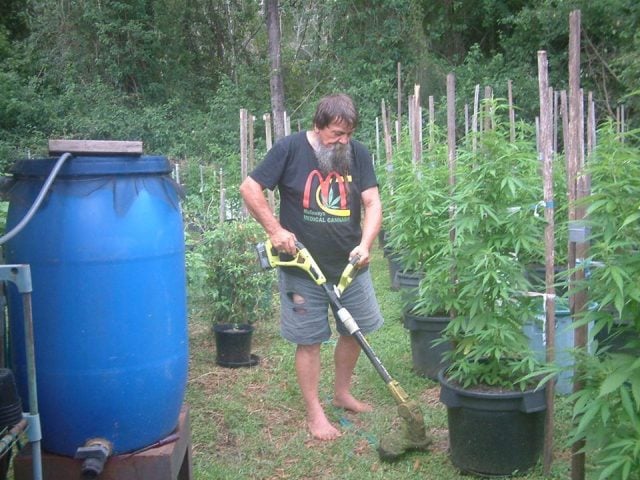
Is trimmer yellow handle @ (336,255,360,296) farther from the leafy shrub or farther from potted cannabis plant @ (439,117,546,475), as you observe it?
the leafy shrub

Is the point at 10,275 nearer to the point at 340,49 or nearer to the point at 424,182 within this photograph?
the point at 424,182

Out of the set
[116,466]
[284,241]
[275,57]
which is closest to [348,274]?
[284,241]

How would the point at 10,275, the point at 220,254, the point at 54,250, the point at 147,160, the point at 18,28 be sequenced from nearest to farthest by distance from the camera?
the point at 10,275, the point at 54,250, the point at 147,160, the point at 220,254, the point at 18,28

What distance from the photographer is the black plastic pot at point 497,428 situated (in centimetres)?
337

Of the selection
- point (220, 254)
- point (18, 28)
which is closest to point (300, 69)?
point (18, 28)

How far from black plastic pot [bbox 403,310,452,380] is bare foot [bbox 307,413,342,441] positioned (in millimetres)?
974

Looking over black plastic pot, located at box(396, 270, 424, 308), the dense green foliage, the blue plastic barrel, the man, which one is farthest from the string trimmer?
the dense green foliage

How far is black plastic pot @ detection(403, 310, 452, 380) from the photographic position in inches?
186

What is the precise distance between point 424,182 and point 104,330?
3083 millimetres

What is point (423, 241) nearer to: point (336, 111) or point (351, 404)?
point (351, 404)

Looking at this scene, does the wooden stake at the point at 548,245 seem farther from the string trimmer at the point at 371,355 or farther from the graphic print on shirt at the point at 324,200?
the graphic print on shirt at the point at 324,200

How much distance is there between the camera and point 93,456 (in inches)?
102

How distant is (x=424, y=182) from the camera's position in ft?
17.0

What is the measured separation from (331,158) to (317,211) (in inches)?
11.4
